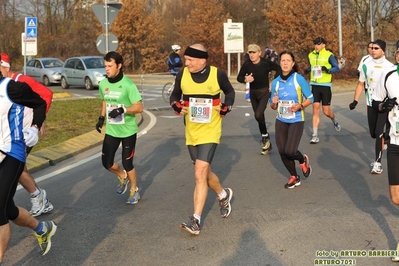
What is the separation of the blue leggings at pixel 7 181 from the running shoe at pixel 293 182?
409 cm

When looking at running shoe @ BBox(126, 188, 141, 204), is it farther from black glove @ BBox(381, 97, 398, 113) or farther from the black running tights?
black glove @ BBox(381, 97, 398, 113)

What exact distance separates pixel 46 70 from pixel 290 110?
83.9 ft

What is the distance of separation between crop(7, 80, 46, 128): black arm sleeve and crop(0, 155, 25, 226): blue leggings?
1.40 feet

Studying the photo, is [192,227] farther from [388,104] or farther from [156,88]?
[156,88]

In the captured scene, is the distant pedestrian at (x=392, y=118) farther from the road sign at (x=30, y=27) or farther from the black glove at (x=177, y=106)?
the road sign at (x=30, y=27)

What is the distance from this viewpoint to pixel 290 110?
8.02 metres

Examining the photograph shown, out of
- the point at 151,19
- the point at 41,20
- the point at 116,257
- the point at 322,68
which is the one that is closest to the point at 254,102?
the point at 322,68

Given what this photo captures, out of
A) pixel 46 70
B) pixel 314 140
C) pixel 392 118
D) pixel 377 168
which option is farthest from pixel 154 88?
pixel 392 118

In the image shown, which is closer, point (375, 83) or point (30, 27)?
point (375, 83)

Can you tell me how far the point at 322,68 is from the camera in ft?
38.4

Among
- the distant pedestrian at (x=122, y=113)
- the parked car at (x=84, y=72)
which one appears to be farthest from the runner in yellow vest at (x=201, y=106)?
the parked car at (x=84, y=72)

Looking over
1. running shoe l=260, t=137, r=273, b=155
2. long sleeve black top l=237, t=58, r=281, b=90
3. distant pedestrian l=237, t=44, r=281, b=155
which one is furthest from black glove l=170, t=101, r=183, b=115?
running shoe l=260, t=137, r=273, b=155

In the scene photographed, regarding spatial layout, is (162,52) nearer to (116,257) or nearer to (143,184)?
(143,184)

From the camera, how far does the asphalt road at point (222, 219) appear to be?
530 centimetres
